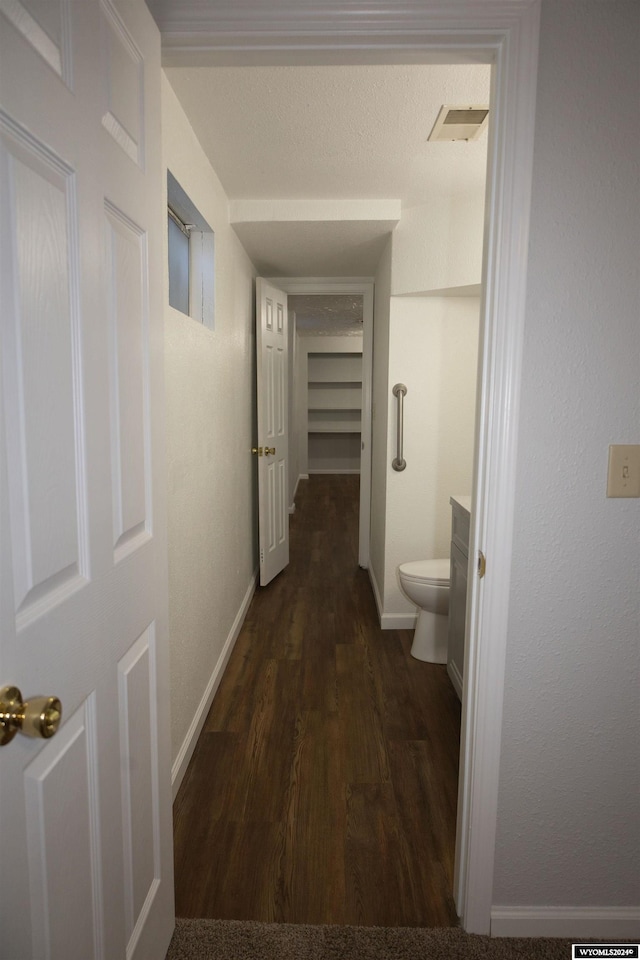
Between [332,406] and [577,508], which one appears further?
[332,406]

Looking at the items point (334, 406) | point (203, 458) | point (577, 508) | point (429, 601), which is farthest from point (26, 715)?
point (334, 406)

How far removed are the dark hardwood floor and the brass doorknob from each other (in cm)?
113

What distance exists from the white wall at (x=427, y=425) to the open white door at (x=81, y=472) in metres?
2.19

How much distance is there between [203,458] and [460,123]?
1.56 m

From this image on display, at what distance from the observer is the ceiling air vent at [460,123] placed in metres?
2.01

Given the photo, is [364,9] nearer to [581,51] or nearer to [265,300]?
[581,51]

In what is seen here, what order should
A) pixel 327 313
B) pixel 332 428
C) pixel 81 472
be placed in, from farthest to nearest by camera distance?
pixel 332 428 → pixel 327 313 → pixel 81 472

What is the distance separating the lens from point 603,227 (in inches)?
51.1

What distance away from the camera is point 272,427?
418cm

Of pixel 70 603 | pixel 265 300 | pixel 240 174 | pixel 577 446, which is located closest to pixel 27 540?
pixel 70 603

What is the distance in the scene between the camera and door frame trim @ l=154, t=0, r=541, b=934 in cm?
123

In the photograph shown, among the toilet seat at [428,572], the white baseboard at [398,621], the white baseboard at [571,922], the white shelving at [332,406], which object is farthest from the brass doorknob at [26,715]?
the white shelving at [332,406]

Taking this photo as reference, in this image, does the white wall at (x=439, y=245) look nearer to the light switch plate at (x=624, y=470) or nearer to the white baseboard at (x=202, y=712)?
the light switch plate at (x=624, y=470)

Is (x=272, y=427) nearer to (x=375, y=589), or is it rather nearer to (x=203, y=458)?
(x=375, y=589)
